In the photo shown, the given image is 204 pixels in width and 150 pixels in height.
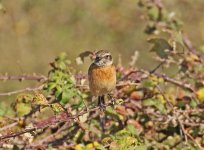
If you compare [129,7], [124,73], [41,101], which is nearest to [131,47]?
[129,7]

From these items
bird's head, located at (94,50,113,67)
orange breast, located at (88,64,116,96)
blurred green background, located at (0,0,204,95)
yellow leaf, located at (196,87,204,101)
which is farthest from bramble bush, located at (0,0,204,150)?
blurred green background, located at (0,0,204,95)

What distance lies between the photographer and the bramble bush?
4078 millimetres

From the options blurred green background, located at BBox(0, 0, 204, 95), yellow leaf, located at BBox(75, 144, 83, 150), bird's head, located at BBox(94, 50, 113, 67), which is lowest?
yellow leaf, located at BBox(75, 144, 83, 150)

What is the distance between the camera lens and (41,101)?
330 cm

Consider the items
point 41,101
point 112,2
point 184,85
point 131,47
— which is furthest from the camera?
point 112,2

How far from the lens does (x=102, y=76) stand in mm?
4160

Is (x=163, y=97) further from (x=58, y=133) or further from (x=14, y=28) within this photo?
(x=14, y=28)

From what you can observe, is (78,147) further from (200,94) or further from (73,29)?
(73,29)

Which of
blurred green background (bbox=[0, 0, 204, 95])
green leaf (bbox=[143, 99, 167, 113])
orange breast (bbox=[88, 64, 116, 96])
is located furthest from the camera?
blurred green background (bbox=[0, 0, 204, 95])

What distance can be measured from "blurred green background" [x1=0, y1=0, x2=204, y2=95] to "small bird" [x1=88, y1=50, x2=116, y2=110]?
505 cm

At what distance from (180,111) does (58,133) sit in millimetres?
835

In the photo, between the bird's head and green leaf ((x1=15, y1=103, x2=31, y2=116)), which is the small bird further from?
green leaf ((x1=15, y1=103, x2=31, y2=116))

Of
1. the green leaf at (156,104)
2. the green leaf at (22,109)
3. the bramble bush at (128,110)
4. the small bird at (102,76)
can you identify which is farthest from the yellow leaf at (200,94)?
the green leaf at (22,109)

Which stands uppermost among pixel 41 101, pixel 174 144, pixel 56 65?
pixel 56 65
